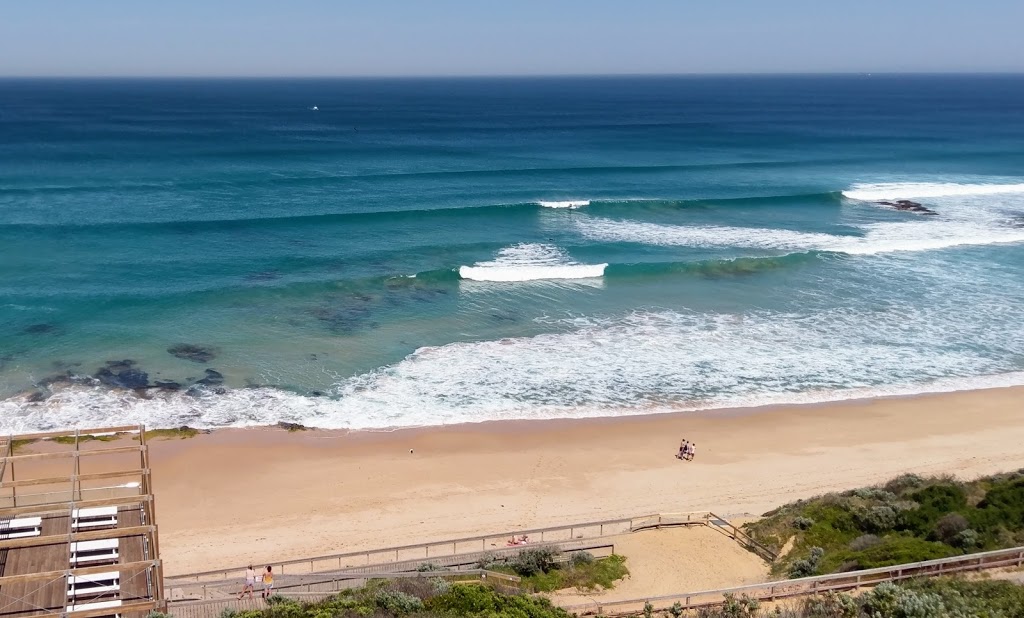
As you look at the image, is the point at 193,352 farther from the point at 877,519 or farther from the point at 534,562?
the point at 877,519

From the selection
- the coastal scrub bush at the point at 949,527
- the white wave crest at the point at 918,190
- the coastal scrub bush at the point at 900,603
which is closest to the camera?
the coastal scrub bush at the point at 900,603

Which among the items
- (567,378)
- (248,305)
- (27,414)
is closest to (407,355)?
(567,378)

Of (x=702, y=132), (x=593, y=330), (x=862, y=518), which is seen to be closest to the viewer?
(x=862, y=518)

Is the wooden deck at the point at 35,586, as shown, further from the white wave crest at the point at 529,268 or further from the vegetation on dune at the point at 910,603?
the white wave crest at the point at 529,268

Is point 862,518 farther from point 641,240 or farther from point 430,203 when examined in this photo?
point 430,203

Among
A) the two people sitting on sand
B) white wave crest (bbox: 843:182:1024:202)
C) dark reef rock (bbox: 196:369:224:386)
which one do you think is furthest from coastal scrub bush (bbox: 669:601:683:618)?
white wave crest (bbox: 843:182:1024:202)

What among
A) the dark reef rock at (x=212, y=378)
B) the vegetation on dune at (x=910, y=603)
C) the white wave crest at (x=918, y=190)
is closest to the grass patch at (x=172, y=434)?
the dark reef rock at (x=212, y=378)

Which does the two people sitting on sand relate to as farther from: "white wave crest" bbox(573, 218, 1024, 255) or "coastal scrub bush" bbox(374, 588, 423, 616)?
"white wave crest" bbox(573, 218, 1024, 255)
